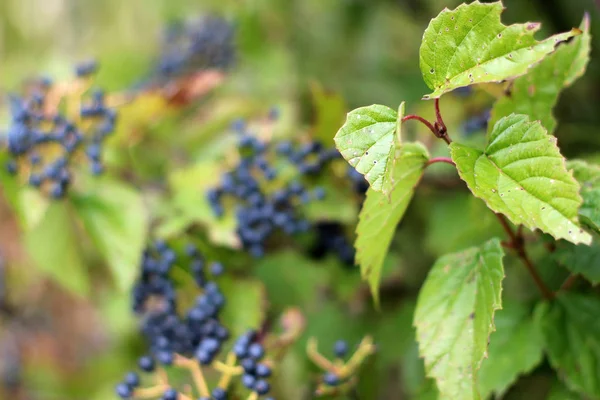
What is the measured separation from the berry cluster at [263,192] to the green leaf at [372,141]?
72cm

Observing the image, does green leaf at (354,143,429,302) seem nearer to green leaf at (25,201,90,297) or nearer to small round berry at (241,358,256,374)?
small round berry at (241,358,256,374)

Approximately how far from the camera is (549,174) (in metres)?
0.82

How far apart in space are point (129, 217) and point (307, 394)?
2.21 feet

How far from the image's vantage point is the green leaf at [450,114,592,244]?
2.57 ft

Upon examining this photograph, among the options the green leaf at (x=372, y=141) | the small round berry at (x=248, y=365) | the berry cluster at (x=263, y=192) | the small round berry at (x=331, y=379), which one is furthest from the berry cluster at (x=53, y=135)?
the green leaf at (x=372, y=141)

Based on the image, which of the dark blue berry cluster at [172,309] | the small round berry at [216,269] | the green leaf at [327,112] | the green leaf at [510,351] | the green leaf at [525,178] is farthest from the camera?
the green leaf at [327,112]

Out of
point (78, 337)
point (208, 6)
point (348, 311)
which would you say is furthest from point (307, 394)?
point (78, 337)

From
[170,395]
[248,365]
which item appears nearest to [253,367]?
[248,365]

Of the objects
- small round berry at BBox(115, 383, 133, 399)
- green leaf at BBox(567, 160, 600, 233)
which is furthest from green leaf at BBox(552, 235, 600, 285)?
small round berry at BBox(115, 383, 133, 399)

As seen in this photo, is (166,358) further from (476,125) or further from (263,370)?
(476,125)

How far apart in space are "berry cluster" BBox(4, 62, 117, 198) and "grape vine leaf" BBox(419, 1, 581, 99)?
41.1 inches

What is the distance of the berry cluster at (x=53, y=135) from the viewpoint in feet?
4.97

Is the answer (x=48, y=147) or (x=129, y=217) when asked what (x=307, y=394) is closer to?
(x=129, y=217)

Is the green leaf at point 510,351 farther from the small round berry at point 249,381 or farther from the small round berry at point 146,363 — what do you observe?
the small round berry at point 146,363
